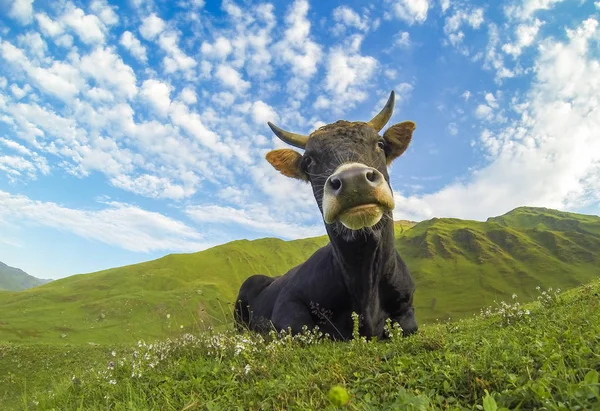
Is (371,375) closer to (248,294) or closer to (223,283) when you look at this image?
(248,294)

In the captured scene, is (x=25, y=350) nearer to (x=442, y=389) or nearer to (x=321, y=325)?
(x=321, y=325)

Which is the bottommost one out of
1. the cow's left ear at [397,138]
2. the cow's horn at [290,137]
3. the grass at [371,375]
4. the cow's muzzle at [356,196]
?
the grass at [371,375]

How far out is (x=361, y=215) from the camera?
17.5ft

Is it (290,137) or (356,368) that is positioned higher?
(290,137)

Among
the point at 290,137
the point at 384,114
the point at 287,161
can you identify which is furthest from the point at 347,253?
the point at 384,114

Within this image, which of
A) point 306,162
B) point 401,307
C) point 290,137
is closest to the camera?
point 306,162

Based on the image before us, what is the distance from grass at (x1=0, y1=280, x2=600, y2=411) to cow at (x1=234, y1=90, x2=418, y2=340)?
1.42 metres

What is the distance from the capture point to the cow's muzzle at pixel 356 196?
521 centimetres

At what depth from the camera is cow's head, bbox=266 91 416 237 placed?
17.3 feet

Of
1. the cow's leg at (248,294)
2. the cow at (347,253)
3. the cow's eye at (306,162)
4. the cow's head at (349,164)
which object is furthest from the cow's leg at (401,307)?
the cow's leg at (248,294)

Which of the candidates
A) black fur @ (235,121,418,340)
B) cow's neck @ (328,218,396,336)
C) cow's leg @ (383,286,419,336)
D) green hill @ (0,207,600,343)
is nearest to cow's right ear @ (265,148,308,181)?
black fur @ (235,121,418,340)

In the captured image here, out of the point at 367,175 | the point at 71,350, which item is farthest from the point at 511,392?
the point at 71,350

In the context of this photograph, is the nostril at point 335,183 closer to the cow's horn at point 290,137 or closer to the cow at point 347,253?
the cow at point 347,253

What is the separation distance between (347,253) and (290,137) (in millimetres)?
3254
